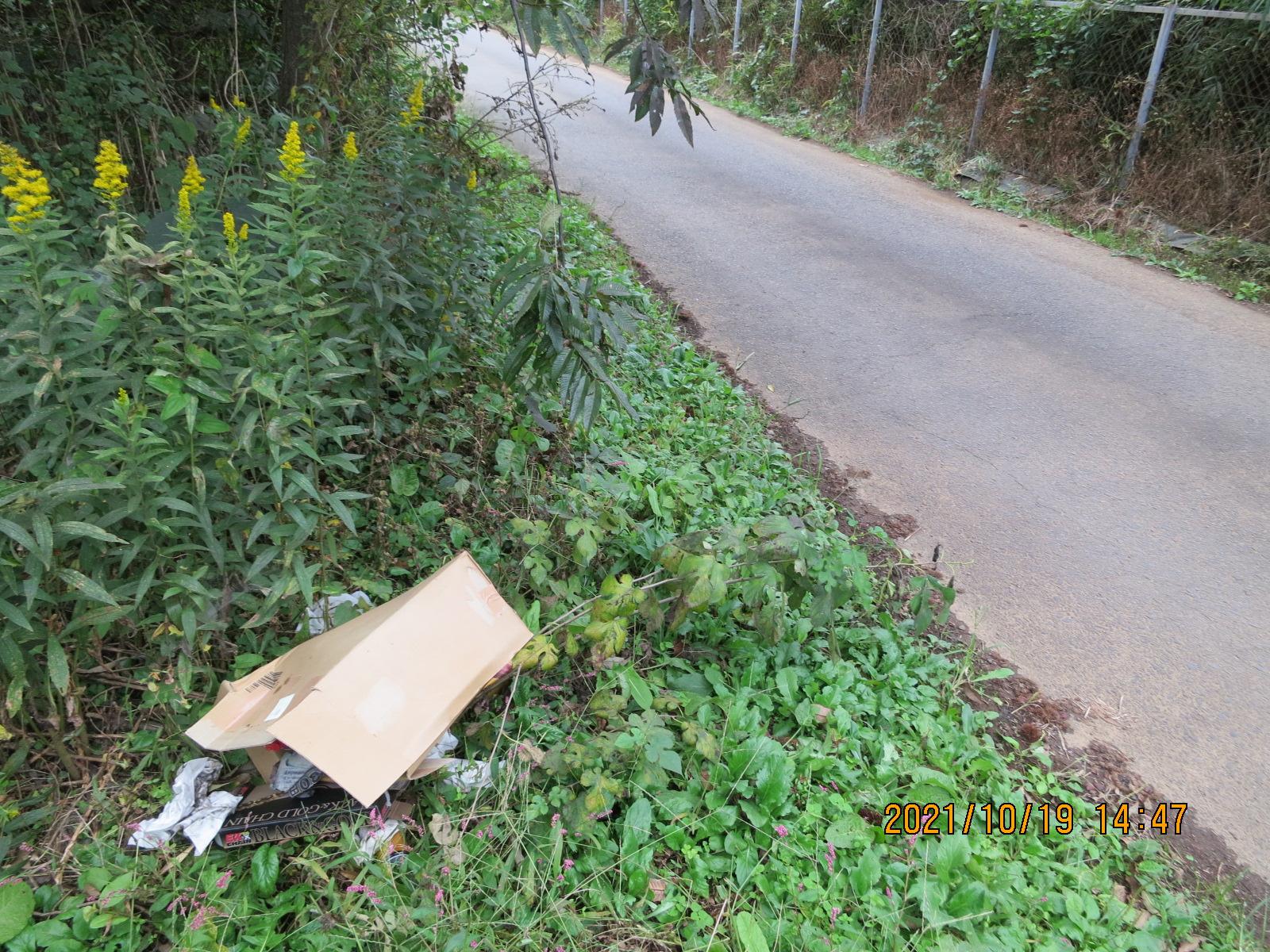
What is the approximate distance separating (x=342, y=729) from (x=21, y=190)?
1.54 meters

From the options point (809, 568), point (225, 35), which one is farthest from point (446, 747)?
point (225, 35)

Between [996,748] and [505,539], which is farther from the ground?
[505,539]

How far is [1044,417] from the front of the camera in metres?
4.69

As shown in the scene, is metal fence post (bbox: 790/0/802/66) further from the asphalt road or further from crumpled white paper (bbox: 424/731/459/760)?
crumpled white paper (bbox: 424/731/459/760)

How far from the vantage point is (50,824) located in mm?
2113

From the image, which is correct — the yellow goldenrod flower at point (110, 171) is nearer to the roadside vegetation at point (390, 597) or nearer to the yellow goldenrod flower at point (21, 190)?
the roadside vegetation at point (390, 597)

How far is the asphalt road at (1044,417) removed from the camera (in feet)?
9.96

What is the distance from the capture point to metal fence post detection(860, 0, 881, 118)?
1123 cm

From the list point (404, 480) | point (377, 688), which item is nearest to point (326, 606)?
point (377, 688)

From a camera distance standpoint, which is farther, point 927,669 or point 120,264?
point 927,669

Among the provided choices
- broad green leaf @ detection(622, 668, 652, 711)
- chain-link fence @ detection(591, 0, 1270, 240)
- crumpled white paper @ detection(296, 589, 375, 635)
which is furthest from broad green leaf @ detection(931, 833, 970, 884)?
chain-link fence @ detection(591, 0, 1270, 240)

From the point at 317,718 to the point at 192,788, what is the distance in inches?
17.3

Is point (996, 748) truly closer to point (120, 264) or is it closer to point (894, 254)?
point (120, 264)

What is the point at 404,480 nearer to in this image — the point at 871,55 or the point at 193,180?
the point at 193,180
